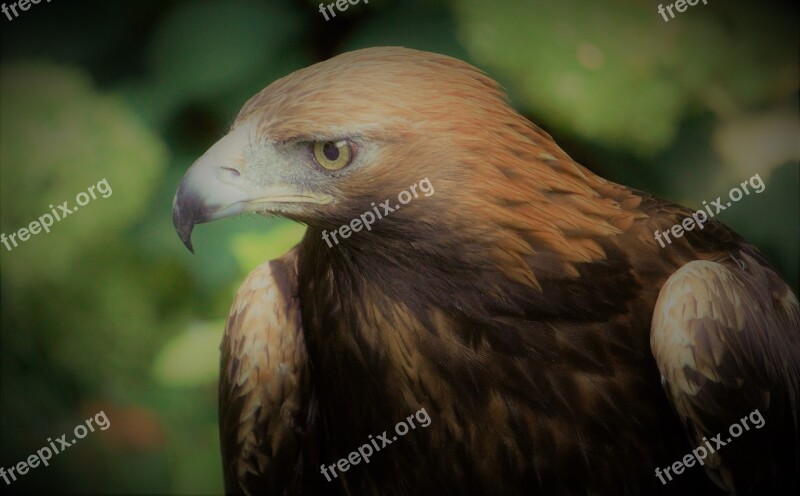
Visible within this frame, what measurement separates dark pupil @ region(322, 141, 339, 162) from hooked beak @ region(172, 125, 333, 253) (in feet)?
0.25

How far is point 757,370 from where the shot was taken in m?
1.21

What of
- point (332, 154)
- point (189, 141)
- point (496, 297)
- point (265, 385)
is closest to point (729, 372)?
point (496, 297)

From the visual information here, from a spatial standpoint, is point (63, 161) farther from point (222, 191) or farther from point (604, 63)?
point (604, 63)

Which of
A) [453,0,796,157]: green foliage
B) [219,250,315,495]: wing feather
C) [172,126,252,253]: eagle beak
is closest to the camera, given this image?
[172,126,252,253]: eagle beak

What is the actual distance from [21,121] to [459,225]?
108 centimetres

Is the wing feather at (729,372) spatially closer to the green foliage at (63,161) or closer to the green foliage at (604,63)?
the green foliage at (604,63)

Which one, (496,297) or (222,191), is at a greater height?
(222,191)

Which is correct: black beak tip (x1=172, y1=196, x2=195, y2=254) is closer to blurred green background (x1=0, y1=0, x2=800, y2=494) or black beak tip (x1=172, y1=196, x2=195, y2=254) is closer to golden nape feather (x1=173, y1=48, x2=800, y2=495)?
golden nape feather (x1=173, y1=48, x2=800, y2=495)

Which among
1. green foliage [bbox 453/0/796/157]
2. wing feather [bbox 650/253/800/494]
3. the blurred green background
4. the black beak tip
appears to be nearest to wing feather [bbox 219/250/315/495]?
the blurred green background

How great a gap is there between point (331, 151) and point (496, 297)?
38cm

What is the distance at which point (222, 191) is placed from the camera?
1.13 metres

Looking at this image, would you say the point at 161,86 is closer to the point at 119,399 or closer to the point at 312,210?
the point at 312,210

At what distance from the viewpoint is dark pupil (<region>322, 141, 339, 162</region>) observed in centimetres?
114

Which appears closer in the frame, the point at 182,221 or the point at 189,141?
the point at 182,221
